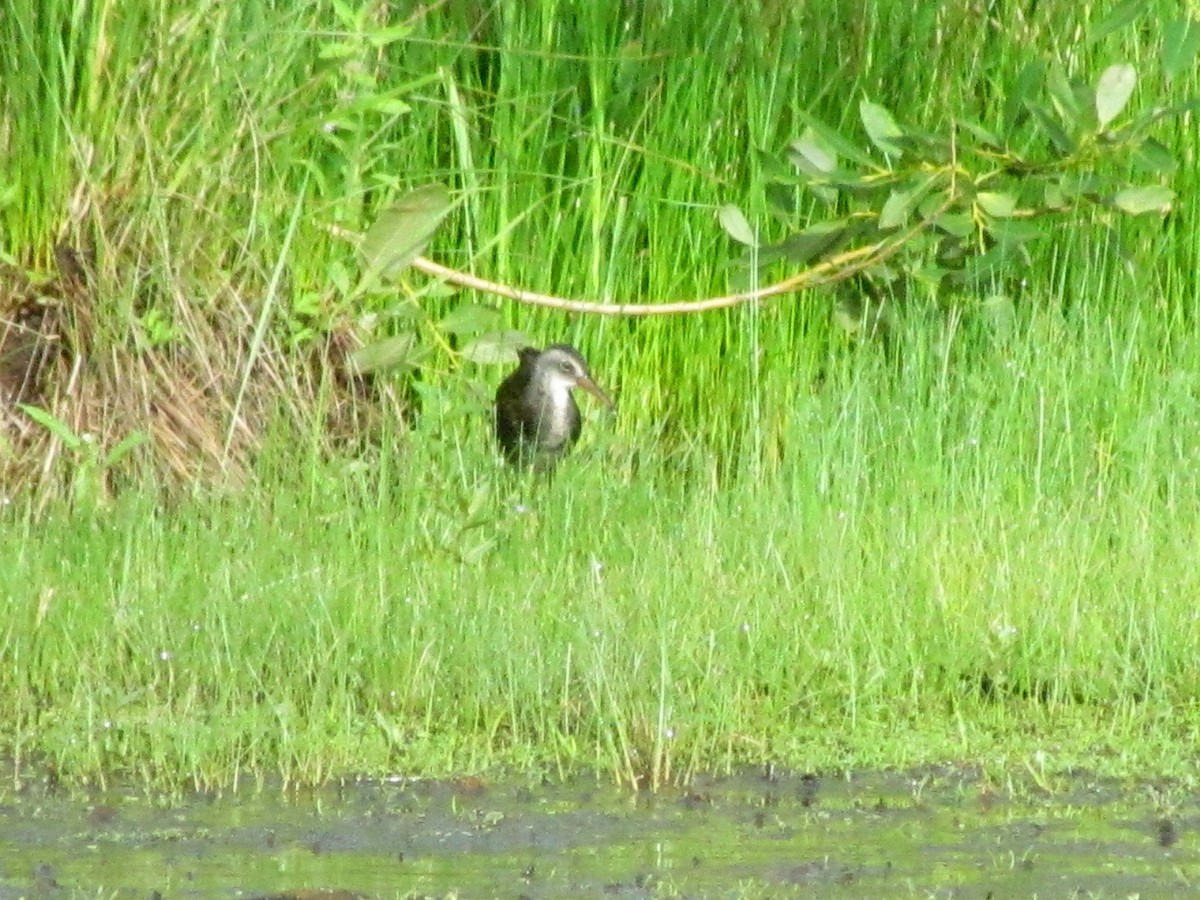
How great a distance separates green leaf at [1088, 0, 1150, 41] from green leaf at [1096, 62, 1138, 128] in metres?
0.20

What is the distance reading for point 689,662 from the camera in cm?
525

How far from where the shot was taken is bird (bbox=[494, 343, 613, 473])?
709cm

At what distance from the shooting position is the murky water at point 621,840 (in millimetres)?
4156

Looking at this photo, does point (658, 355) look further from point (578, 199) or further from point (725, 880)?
point (725, 880)

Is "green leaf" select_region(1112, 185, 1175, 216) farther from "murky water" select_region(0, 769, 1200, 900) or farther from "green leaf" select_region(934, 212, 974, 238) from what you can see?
"murky water" select_region(0, 769, 1200, 900)

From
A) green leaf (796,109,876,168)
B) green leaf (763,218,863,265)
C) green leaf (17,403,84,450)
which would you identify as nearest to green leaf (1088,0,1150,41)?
green leaf (796,109,876,168)

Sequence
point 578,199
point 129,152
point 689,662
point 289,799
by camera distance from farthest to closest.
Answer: point 578,199, point 129,152, point 689,662, point 289,799

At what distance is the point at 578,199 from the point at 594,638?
2629 millimetres

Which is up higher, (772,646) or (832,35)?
(832,35)

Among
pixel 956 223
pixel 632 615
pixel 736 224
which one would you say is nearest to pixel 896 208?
pixel 956 223

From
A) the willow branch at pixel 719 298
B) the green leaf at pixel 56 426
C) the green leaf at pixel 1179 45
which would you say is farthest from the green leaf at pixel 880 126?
the green leaf at pixel 56 426

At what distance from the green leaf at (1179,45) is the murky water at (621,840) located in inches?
119

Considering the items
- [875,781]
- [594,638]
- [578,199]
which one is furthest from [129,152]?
[875,781]

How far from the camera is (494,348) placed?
7.37 m
